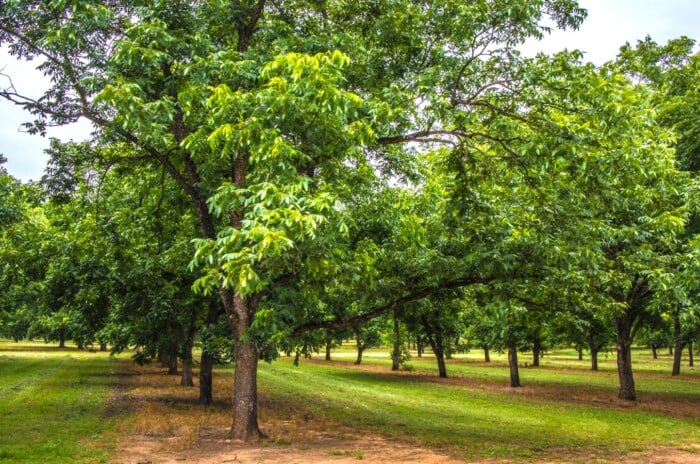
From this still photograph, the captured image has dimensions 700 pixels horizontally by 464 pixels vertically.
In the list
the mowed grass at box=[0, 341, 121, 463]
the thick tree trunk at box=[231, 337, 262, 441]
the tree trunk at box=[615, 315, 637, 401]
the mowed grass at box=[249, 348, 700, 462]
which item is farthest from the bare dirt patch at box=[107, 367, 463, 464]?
the tree trunk at box=[615, 315, 637, 401]

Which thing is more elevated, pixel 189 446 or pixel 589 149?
pixel 589 149

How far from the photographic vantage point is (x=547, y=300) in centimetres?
1337

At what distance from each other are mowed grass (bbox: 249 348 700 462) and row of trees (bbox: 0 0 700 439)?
2.87 m

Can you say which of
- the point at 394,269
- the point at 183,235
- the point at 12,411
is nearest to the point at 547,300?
the point at 394,269

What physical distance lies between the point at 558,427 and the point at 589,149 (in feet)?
29.1

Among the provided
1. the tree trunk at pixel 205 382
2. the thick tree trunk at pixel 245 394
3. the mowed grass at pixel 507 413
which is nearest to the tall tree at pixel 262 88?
the thick tree trunk at pixel 245 394

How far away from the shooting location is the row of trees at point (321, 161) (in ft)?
28.6

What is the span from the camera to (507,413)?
1858 centimetres

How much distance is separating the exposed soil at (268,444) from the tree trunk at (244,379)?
0.32 metres

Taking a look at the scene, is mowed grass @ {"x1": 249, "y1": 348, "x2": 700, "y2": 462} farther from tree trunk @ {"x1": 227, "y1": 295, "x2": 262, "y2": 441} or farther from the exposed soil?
tree trunk @ {"x1": 227, "y1": 295, "x2": 262, "y2": 441}

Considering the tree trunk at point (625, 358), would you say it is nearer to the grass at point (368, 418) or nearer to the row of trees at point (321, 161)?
the grass at point (368, 418)

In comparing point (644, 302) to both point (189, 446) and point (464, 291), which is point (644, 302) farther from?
point (189, 446)

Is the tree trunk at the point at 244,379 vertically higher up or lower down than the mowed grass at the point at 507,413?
higher up

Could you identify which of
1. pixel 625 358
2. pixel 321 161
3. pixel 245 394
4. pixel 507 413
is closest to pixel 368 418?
pixel 507 413
